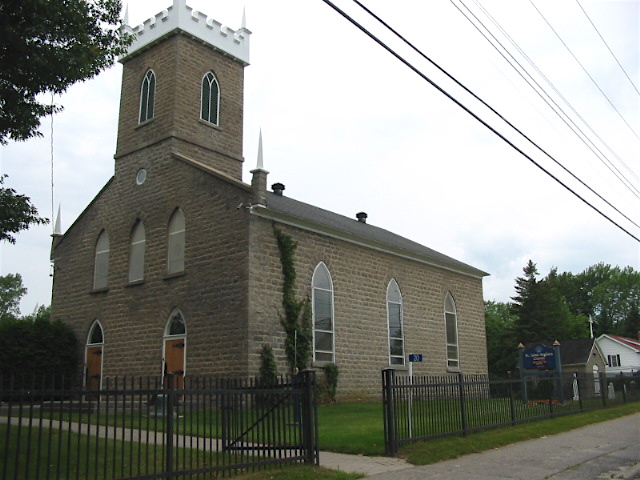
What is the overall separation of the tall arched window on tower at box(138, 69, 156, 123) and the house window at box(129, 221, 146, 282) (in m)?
4.62

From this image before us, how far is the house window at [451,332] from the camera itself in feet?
97.9

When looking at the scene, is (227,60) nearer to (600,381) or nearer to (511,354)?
(600,381)

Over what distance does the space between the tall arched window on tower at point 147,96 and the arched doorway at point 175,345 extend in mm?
8643

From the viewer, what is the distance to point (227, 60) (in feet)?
89.1

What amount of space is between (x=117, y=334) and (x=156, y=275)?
2876 millimetres

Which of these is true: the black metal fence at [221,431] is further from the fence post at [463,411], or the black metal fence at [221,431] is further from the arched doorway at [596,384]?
the arched doorway at [596,384]

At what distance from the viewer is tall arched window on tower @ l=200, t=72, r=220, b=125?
25.8 meters

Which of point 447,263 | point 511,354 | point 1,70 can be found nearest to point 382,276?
point 447,263

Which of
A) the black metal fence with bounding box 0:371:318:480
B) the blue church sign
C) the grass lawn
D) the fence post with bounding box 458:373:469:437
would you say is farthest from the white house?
the black metal fence with bounding box 0:371:318:480

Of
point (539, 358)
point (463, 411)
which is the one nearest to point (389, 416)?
point (463, 411)

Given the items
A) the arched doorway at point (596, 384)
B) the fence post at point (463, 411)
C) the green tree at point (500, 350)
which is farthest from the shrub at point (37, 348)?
the green tree at point (500, 350)

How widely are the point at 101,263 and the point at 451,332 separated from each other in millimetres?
16179

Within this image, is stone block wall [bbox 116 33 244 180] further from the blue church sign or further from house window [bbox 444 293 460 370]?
the blue church sign

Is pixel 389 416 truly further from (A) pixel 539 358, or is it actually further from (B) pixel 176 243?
(A) pixel 539 358
